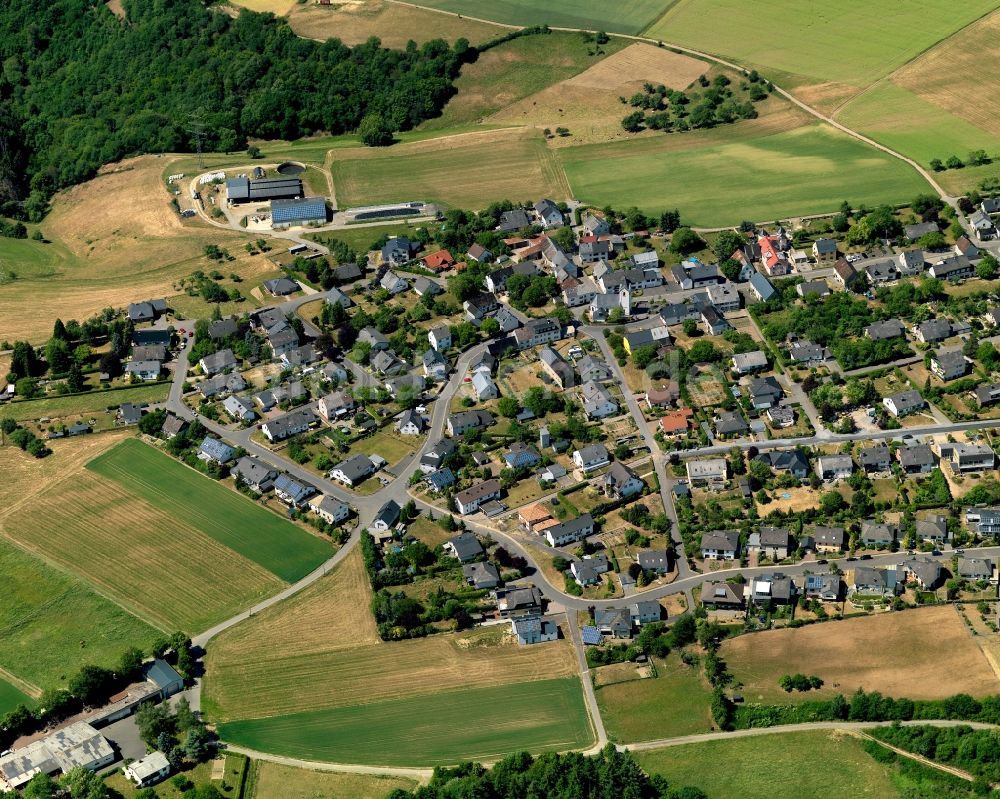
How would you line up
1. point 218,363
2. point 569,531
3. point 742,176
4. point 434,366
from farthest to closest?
point 742,176 → point 218,363 → point 434,366 → point 569,531

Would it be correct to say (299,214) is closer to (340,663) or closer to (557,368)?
(557,368)

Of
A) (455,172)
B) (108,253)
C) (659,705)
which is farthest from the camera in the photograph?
(455,172)

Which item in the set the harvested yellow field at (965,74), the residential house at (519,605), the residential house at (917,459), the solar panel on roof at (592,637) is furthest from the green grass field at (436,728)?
the harvested yellow field at (965,74)

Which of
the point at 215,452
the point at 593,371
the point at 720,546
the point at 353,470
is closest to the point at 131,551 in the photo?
the point at 215,452

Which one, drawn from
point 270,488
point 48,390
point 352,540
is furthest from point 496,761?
point 48,390

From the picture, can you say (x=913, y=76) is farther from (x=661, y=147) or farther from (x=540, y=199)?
(x=540, y=199)

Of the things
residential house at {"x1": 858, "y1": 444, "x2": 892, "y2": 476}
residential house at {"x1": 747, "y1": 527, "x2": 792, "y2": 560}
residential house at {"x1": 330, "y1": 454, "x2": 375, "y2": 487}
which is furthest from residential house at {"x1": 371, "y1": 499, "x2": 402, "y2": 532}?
residential house at {"x1": 858, "y1": 444, "x2": 892, "y2": 476}
